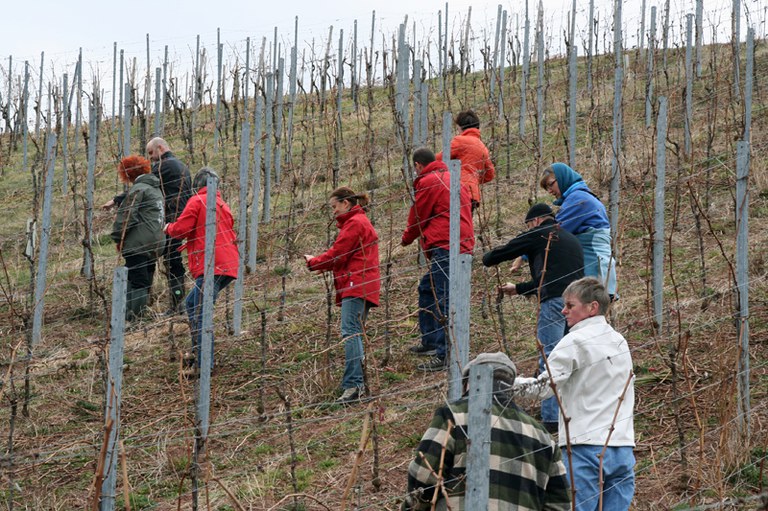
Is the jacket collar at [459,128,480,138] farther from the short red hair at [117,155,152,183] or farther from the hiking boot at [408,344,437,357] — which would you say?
the short red hair at [117,155,152,183]

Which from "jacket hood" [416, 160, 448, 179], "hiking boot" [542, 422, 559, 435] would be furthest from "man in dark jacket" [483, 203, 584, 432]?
"jacket hood" [416, 160, 448, 179]

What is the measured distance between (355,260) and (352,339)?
50 cm

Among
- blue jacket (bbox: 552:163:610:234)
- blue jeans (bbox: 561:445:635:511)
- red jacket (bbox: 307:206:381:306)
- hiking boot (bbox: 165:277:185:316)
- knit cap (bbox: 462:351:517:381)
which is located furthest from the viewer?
hiking boot (bbox: 165:277:185:316)

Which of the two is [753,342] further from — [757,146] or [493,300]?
[757,146]

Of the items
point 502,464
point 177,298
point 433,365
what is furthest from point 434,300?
point 502,464

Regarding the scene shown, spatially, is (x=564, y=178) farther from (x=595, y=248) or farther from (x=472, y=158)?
(x=472, y=158)

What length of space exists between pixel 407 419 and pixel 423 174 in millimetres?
1699

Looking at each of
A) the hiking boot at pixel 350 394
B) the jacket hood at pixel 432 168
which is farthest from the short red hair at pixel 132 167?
the hiking boot at pixel 350 394

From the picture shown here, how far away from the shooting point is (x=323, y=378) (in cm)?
611

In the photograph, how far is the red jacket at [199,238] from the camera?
624cm

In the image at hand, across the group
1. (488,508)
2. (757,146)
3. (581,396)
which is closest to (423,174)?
(581,396)

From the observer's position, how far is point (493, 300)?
8.00 meters

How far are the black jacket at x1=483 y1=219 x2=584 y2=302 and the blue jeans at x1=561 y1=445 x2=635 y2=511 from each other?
1.48 m

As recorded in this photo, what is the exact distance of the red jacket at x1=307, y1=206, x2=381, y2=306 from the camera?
5637 millimetres
